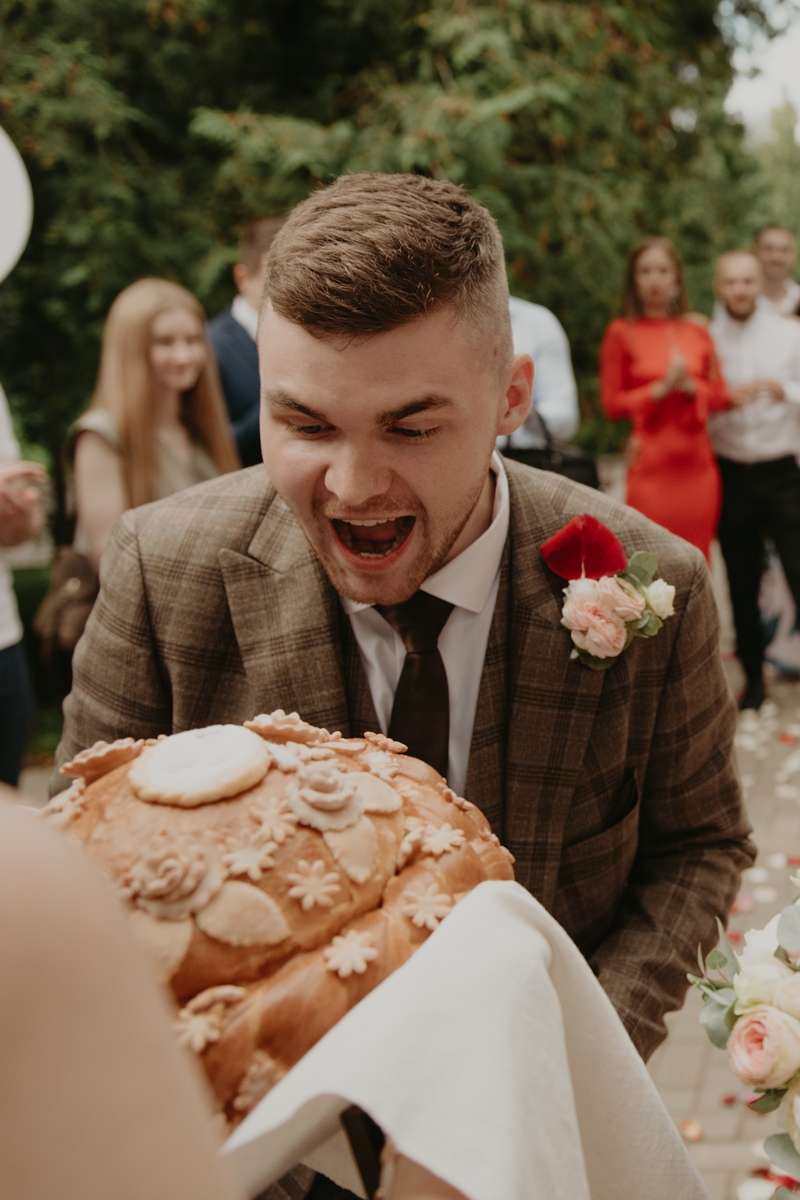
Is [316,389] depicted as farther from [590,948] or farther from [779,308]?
[779,308]

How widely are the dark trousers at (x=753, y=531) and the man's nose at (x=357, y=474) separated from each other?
5472 mm

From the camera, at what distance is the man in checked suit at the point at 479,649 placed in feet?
4.93

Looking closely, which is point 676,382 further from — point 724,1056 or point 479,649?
point 479,649

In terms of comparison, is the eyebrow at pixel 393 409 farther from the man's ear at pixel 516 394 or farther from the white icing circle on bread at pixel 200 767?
the white icing circle on bread at pixel 200 767

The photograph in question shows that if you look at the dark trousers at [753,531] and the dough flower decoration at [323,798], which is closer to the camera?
the dough flower decoration at [323,798]

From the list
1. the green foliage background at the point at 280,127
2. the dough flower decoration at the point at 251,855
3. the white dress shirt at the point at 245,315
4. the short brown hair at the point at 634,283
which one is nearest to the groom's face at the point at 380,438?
the dough flower decoration at the point at 251,855

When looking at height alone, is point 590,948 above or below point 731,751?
below

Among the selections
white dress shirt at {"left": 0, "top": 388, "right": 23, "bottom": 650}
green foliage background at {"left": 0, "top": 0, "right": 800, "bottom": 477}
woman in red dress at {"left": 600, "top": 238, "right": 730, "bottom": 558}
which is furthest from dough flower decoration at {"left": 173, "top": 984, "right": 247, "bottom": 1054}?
green foliage background at {"left": 0, "top": 0, "right": 800, "bottom": 477}

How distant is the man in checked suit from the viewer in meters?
1.50

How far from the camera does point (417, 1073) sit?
81 centimetres

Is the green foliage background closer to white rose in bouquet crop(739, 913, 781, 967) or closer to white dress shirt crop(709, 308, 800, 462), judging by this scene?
white dress shirt crop(709, 308, 800, 462)

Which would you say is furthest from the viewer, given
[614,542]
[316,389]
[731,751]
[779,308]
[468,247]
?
[779,308]

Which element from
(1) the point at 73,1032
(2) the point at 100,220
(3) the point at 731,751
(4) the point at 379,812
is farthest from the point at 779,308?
(1) the point at 73,1032

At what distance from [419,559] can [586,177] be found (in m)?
6.62
